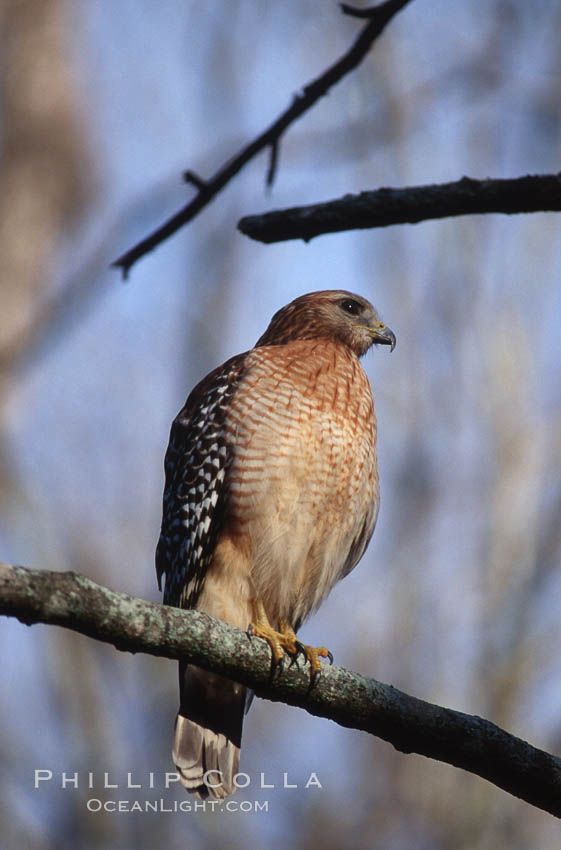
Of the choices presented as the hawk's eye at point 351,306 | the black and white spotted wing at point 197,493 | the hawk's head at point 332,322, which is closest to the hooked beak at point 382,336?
the hawk's head at point 332,322

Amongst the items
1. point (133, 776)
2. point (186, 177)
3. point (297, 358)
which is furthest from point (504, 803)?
point (186, 177)

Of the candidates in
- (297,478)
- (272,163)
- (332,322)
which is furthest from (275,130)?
(332,322)

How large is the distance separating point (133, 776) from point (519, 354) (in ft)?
20.3

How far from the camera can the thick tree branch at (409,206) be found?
3.54 meters

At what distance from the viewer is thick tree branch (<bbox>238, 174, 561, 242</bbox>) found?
11.6 ft

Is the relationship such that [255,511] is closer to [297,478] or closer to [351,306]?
[297,478]

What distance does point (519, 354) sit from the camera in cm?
1135

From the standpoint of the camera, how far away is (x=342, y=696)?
3.73 metres

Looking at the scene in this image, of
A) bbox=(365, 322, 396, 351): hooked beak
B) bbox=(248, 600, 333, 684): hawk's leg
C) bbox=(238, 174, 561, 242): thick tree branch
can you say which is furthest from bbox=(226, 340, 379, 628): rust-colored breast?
bbox=(238, 174, 561, 242): thick tree branch

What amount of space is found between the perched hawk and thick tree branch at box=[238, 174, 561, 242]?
1.59 metres

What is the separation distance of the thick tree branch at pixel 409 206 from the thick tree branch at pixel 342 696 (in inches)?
56.9

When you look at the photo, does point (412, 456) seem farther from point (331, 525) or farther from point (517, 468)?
point (331, 525)

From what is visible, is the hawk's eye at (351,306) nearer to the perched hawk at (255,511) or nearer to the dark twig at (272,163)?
the perched hawk at (255,511)

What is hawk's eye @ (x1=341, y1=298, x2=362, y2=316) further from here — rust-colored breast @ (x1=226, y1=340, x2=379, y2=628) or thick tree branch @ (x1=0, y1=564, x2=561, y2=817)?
thick tree branch @ (x1=0, y1=564, x2=561, y2=817)
